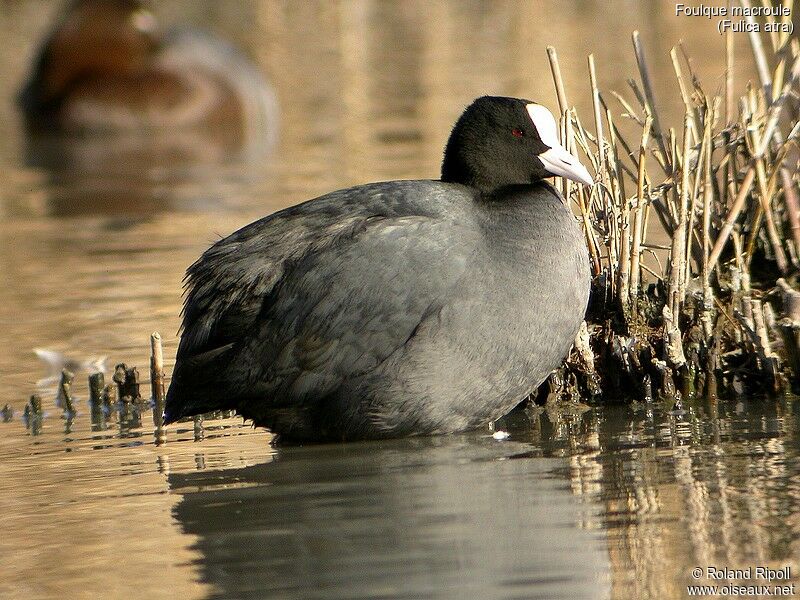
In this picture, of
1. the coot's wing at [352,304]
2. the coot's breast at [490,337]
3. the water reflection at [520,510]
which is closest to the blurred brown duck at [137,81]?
the coot's wing at [352,304]

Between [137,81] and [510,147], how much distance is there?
32.4ft

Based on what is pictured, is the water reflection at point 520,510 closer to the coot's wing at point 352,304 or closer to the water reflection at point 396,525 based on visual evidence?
the water reflection at point 396,525

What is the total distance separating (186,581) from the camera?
328 centimetres

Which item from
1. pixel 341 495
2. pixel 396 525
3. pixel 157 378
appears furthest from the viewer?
pixel 157 378

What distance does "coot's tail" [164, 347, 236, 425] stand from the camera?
4.52 meters

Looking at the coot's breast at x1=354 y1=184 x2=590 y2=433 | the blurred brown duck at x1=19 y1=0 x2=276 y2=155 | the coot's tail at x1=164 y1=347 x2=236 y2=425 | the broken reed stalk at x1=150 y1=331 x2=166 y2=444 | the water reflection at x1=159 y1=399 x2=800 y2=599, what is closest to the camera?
the water reflection at x1=159 y1=399 x2=800 y2=599

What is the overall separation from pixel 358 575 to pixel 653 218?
16.9 feet

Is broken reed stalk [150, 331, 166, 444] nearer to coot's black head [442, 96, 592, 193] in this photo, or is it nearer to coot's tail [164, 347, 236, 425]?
coot's tail [164, 347, 236, 425]

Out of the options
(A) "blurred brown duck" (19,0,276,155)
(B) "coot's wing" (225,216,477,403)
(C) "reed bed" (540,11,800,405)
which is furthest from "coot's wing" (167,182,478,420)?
(A) "blurred brown duck" (19,0,276,155)

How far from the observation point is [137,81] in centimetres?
1388

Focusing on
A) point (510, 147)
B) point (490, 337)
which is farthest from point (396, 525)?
point (510, 147)

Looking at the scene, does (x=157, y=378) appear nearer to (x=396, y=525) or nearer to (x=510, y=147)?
(x=510, y=147)

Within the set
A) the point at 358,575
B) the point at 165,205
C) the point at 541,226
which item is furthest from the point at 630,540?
the point at 165,205

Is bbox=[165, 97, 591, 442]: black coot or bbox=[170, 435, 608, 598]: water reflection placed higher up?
bbox=[165, 97, 591, 442]: black coot
